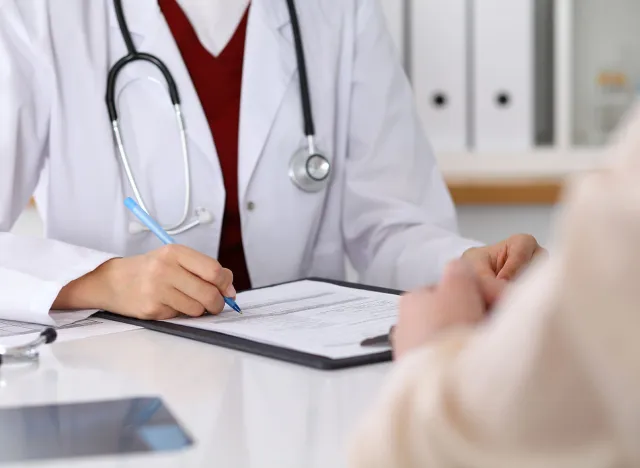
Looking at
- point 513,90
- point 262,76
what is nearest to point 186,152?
point 262,76

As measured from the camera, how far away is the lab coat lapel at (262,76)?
1.42 meters

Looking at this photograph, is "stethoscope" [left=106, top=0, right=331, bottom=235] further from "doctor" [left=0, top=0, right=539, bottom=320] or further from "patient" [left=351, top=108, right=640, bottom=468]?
"patient" [left=351, top=108, right=640, bottom=468]

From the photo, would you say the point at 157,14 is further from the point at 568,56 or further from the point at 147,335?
the point at 568,56

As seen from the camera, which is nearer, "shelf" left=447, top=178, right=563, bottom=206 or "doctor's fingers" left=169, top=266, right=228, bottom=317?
"doctor's fingers" left=169, top=266, right=228, bottom=317

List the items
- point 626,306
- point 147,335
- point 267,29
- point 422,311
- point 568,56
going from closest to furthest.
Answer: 1. point 626,306
2. point 422,311
3. point 147,335
4. point 267,29
5. point 568,56

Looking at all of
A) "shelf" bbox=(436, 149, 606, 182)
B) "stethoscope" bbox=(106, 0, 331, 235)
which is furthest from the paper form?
"shelf" bbox=(436, 149, 606, 182)

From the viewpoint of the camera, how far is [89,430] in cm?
63

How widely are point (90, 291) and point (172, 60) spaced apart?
0.46m

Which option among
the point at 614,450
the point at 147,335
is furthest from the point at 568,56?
the point at 614,450

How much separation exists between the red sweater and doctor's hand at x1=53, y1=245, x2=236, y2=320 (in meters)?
0.37

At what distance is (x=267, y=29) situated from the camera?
1479 mm

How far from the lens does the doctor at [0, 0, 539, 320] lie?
134 cm

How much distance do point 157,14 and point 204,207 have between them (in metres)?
0.30

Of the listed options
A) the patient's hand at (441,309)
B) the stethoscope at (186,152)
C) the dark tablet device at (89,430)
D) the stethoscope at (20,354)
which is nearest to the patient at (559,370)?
the patient's hand at (441,309)
